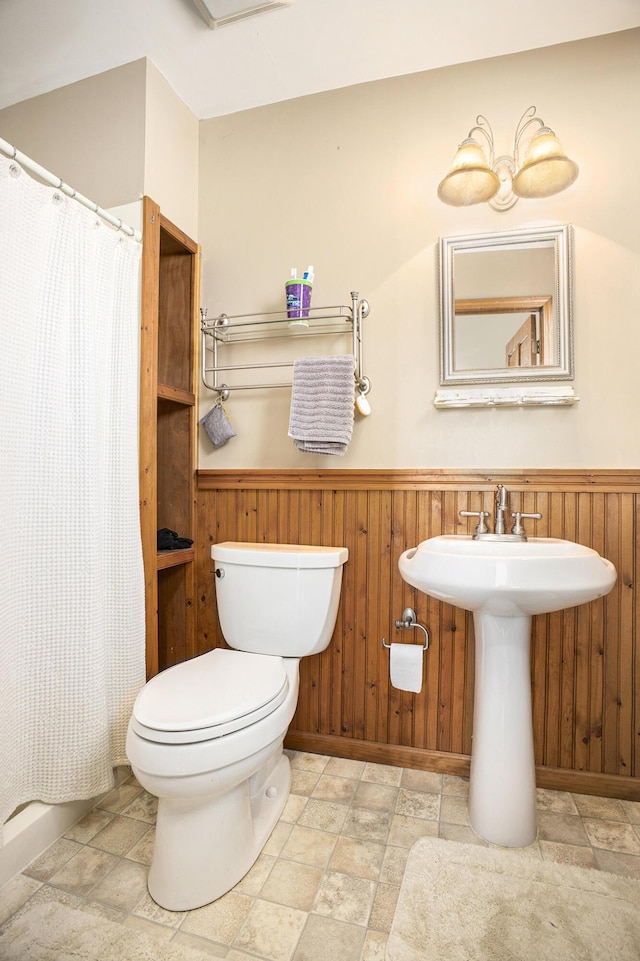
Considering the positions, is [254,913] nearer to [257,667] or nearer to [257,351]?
[257,667]

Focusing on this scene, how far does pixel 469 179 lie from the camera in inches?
61.8

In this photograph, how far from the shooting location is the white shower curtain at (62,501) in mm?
1200

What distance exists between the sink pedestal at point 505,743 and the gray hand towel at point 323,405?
72cm

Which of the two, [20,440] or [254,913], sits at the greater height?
[20,440]

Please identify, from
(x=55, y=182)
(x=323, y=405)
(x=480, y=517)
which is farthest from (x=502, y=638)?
(x=55, y=182)

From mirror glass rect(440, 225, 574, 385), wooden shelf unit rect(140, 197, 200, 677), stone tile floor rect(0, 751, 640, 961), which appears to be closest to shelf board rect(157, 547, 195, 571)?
wooden shelf unit rect(140, 197, 200, 677)

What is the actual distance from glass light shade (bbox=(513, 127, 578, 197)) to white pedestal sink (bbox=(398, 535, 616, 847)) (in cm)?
110

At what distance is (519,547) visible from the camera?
1391 mm

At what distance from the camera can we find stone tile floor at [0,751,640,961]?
41.6 inches

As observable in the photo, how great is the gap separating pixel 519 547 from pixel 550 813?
803 millimetres

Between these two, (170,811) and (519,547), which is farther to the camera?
(519,547)

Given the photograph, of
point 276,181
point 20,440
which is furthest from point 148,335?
point 276,181

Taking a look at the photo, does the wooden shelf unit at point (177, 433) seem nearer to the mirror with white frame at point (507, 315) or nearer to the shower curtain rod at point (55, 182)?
the shower curtain rod at point (55, 182)

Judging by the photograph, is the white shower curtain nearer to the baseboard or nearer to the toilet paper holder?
the baseboard
